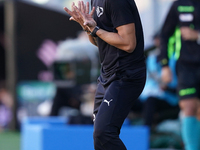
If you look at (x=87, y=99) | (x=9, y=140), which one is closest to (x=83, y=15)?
(x=87, y=99)

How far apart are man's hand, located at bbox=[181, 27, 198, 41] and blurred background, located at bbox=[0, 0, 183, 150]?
2.09 meters

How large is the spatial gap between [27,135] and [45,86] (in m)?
3.76

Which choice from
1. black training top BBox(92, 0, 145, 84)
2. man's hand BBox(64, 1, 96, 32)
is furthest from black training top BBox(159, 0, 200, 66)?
man's hand BBox(64, 1, 96, 32)

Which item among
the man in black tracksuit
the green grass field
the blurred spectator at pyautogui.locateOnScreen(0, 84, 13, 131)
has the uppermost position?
the man in black tracksuit

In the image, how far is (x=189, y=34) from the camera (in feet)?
15.6

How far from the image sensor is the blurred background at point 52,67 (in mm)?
7234

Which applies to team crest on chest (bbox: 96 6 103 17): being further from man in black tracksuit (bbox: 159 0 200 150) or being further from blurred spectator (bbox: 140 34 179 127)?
blurred spectator (bbox: 140 34 179 127)

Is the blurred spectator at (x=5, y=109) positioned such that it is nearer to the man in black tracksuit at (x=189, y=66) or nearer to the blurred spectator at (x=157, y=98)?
the blurred spectator at (x=157, y=98)

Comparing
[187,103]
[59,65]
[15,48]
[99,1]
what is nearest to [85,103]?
[59,65]

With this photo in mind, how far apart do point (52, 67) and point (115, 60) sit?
A: 4884mm

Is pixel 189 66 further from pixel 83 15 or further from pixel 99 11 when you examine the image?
pixel 83 15

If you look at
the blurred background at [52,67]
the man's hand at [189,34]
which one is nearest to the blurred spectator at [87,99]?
Result: the blurred background at [52,67]

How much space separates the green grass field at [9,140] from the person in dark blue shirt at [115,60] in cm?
398

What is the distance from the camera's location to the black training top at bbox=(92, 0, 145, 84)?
3.14 metres
